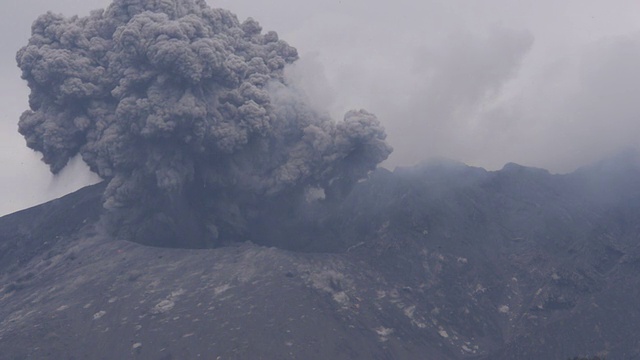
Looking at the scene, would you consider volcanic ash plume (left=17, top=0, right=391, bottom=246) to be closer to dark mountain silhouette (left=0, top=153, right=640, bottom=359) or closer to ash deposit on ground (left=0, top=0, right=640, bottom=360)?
ash deposit on ground (left=0, top=0, right=640, bottom=360)

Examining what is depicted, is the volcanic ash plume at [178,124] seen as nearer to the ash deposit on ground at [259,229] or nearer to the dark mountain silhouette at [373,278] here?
the ash deposit on ground at [259,229]

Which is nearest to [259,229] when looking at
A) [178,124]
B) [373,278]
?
[178,124]

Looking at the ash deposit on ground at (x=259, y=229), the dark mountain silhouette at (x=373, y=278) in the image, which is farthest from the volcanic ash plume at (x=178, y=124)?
the dark mountain silhouette at (x=373, y=278)

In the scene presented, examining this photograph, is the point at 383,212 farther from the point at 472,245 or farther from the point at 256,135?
the point at 256,135

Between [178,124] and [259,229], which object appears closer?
[178,124]

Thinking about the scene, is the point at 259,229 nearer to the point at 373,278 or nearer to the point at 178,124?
the point at 178,124
